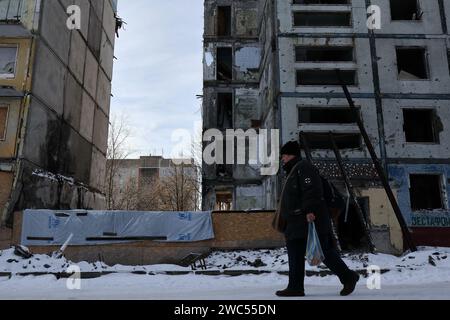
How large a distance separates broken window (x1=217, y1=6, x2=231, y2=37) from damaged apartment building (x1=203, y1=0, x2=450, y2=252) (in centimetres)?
583

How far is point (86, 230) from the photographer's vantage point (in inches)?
509

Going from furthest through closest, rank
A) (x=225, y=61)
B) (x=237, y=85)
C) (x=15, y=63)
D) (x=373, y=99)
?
(x=225, y=61)
(x=237, y=85)
(x=373, y=99)
(x=15, y=63)

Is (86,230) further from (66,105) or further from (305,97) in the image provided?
(305,97)

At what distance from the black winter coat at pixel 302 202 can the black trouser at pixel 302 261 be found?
95 millimetres

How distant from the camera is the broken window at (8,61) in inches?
614

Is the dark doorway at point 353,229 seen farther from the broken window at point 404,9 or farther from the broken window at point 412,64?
the broken window at point 404,9

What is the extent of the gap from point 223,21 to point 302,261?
26.3 meters

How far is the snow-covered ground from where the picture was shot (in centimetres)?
Answer: 470

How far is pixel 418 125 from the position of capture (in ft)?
63.1

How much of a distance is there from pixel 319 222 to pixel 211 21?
25030mm

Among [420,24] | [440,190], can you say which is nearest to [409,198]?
[440,190]

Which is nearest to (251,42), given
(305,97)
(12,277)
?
(305,97)

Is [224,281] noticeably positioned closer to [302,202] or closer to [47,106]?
[302,202]

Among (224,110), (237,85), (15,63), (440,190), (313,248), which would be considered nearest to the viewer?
(313,248)
